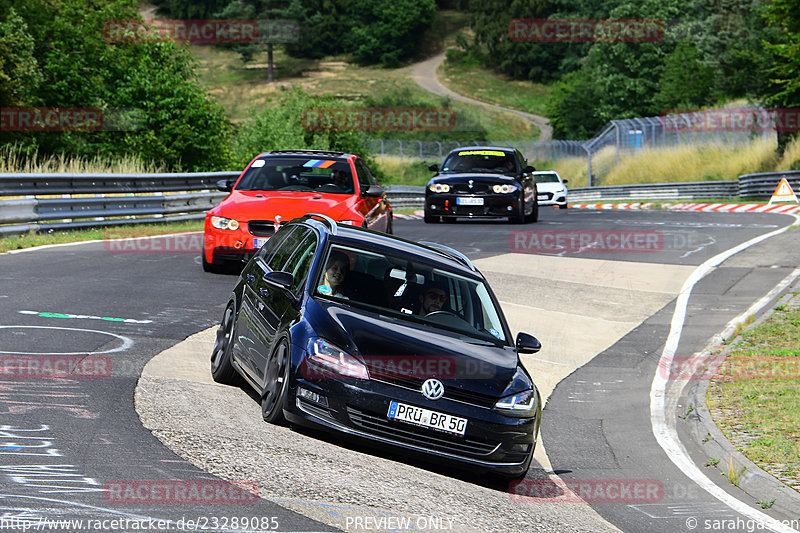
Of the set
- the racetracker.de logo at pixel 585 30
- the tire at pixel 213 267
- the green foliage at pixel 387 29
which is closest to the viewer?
the tire at pixel 213 267

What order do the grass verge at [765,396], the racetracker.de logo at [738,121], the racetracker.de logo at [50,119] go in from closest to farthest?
the grass verge at [765,396] < the racetracker.de logo at [50,119] < the racetracker.de logo at [738,121]

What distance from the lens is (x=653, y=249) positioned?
2164 centimetres

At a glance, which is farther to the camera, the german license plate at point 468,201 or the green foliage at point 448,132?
the green foliage at point 448,132

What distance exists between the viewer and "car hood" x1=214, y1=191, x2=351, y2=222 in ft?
48.1

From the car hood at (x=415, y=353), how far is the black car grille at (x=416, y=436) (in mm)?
292

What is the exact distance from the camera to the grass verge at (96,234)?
59.1 feet

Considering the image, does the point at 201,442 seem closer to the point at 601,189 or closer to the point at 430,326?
the point at 430,326

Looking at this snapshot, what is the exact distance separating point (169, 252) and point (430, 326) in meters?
11.1

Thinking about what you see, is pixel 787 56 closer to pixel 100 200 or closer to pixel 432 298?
pixel 100 200

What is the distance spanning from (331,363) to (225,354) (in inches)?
85.7

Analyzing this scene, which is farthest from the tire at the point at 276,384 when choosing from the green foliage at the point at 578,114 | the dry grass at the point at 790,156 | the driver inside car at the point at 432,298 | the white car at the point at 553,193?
the green foliage at the point at 578,114

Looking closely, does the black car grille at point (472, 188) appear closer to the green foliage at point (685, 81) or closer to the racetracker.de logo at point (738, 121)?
the racetracker.de logo at point (738, 121)

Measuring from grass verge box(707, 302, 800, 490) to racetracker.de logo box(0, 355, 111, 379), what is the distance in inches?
210

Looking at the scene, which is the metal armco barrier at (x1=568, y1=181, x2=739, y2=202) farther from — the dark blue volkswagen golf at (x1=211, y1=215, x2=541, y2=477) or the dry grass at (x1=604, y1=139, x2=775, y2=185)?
the dark blue volkswagen golf at (x1=211, y1=215, x2=541, y2=477)
